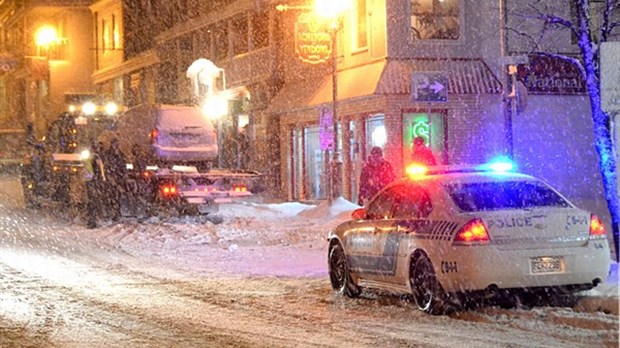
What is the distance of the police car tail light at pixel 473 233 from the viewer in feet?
32.0

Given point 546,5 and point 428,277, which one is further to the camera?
point 546,5

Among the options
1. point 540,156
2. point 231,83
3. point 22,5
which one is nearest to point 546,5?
point 540,156

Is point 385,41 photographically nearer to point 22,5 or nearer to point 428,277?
point 428,277

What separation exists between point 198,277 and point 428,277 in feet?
15.7

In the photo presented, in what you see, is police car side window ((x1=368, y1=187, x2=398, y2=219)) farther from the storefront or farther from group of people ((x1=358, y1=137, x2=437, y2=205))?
the storefront

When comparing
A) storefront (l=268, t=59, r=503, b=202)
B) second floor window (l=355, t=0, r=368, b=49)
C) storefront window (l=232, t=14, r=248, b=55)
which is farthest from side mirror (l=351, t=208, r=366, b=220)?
storefront window (l=232, t=14, r=248, b=55)

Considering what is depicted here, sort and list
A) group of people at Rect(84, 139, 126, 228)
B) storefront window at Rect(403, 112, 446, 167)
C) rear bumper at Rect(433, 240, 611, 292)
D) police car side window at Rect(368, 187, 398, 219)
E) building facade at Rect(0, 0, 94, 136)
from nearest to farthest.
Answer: rear bumper at Rect(433, 240, 611, 292) < police car side window at Rect(368, 187, 398, 219) < group of people at Rect(84, 139, 126, 228) < storefront window at Rect(403, 112, 446, 167) < building facade at Rect(0, 0, 94, 136)

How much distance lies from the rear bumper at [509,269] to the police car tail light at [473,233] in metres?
0.08

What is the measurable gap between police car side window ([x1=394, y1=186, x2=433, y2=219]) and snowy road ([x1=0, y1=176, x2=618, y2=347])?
1.02 metres

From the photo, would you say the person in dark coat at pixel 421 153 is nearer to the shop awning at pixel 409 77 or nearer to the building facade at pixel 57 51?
the shop awning at pixel 409 77

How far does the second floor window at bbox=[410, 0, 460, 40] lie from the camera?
89.3 feet

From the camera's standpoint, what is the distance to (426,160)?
18.0 metres

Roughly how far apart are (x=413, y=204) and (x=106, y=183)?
1413 cm

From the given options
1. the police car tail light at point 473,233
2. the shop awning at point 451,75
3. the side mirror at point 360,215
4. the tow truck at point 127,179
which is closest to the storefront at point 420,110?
the shop awning at point 451,75
